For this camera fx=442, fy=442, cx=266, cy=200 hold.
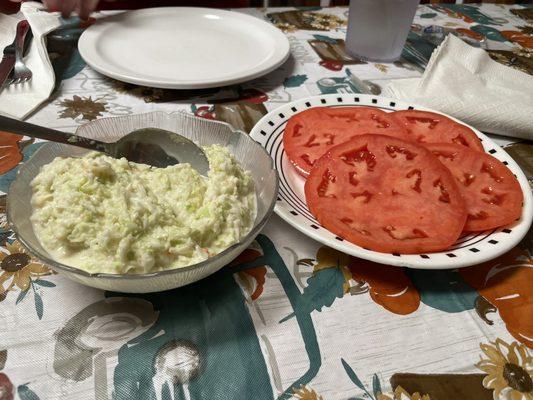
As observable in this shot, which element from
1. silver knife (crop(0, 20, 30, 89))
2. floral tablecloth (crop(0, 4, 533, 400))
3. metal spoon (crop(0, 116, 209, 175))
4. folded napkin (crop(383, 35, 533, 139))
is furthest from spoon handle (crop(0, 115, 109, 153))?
folded napkin (crop(383, 35, 533, 139))

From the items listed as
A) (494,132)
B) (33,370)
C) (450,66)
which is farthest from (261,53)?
(33,370)

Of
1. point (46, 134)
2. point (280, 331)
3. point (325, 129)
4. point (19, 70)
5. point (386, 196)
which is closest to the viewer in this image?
point (280, 331)

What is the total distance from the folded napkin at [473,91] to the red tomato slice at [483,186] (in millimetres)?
374

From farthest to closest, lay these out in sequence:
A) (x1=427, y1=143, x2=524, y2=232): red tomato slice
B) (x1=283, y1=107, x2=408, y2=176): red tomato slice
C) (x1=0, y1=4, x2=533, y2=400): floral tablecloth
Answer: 1. (x1=283, y1=107, x2=408, y2=176): red tomato slice
2. (x1=427, y1=143, x2=524, y2=232): red tomato slice
3. (x1=0, y1=4, x2=533, y2=400): floral tablecloth

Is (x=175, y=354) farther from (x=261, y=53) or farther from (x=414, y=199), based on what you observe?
(x=261, y=53)

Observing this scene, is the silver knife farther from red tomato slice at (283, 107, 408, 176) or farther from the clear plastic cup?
the clear plastic cup

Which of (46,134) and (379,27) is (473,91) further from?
(46,134)

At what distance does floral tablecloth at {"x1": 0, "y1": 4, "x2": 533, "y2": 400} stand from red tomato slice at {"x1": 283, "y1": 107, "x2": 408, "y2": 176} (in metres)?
0.23

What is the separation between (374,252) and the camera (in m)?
1.00

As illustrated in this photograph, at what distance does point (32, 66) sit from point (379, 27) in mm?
1458

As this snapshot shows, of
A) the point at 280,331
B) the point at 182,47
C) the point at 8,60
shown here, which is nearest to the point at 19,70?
the point at 8,60

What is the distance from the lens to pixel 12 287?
3.18ft

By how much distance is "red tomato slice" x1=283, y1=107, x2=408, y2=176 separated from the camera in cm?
131

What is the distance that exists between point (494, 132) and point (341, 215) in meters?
0.88
